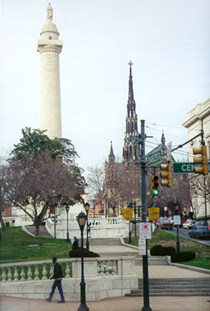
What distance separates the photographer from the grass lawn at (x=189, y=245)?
106 ft

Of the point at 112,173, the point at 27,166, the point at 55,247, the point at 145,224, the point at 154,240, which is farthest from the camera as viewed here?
the point at 112,173

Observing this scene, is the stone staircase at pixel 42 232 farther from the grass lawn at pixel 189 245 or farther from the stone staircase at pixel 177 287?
the stone staircase at pixel 177 287

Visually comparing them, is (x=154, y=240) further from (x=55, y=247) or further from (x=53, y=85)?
(x=53, y=85)

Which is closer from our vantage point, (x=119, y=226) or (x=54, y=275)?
(x=54, y=275)

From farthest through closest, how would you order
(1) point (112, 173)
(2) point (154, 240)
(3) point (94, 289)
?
(1) point (112, 173), (2) point (154, 240), (3) point (94, 289)

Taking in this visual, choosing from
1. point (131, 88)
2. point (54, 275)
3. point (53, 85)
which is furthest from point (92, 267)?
point (131, 88)

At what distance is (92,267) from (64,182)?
3069 cm

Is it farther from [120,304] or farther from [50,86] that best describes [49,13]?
→ [120,304]

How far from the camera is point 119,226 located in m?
51.9

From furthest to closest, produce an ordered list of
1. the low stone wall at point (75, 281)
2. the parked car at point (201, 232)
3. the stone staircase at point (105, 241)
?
the stone staircase at point (105, 241) < the parked car at point (201, 232) < the low stone wall at point (75, 281)

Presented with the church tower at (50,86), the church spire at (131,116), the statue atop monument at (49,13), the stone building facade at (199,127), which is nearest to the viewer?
the stone building facade at (199,127)

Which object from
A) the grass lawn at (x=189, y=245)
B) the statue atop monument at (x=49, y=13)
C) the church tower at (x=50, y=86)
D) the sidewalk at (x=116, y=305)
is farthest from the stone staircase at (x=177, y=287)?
the statue atop monument at (x=49, y=13)

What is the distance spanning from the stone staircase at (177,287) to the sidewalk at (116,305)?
3.72 feet

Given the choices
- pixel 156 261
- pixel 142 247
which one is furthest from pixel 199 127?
pixel 142 247
